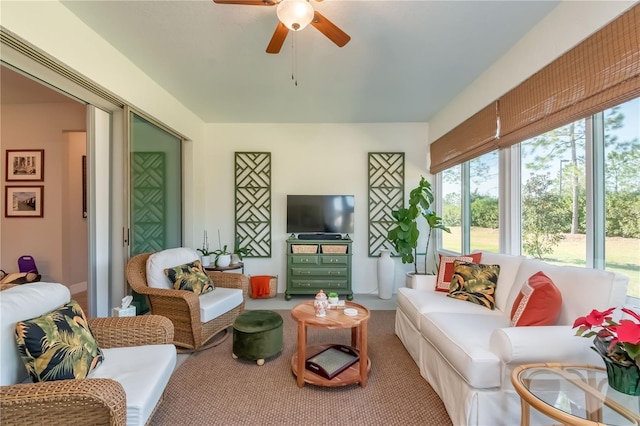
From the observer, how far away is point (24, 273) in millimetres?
3230

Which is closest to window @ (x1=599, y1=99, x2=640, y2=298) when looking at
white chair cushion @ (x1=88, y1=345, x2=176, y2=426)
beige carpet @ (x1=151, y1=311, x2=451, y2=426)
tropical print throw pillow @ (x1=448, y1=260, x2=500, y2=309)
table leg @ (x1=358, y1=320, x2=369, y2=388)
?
tropical print throw pillow @ (x1=448, y1=260, x2=500, y2=309)

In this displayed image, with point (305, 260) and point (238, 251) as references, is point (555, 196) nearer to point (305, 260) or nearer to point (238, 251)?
point (305, 260)

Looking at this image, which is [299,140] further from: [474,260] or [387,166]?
[474,260]

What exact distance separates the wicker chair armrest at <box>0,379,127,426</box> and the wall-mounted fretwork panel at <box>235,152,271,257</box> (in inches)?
128

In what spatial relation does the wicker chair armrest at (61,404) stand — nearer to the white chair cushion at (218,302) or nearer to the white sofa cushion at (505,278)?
the white chair cushion at (218,302)

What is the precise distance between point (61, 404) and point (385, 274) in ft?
11.6

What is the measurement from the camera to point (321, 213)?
13.6 ft

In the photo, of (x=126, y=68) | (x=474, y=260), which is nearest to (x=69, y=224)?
(x=126, y=68)

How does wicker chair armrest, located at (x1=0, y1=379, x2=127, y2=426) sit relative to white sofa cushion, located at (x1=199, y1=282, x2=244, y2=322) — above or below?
above

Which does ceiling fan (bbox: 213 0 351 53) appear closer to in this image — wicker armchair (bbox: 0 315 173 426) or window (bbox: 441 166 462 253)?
wicker armchair (bbox: 0 315 173 426)

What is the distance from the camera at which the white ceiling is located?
1891 millimetres

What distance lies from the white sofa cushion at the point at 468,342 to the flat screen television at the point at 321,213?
222cm

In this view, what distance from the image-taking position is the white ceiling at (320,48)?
1891 millimetres

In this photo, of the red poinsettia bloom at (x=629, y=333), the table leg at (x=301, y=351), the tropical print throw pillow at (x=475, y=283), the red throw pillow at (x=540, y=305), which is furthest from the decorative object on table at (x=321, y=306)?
the red poinsettia bloom at (x=629, y=333)
